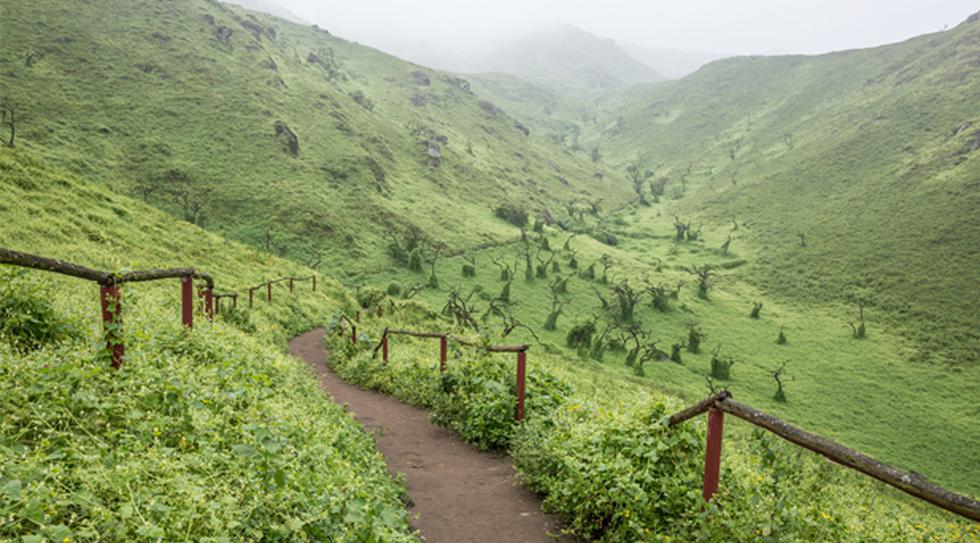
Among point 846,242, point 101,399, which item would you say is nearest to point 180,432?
point 101,399

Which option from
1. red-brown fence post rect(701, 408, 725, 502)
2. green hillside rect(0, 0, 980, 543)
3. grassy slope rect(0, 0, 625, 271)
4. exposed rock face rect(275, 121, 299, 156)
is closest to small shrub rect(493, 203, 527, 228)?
green hillside rect(0, 0, 980, 543)

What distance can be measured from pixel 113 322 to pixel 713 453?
20.5 feet

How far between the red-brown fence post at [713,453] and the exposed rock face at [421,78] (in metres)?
157

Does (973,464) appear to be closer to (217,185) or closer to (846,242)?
(846,242)

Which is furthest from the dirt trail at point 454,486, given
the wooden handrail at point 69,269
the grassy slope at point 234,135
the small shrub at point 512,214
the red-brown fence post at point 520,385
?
the small shrub at point 512,214

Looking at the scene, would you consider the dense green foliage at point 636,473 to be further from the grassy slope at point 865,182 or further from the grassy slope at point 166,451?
the grassy slope at point 865,182

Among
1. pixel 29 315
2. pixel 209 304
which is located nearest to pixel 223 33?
pixel 209 304

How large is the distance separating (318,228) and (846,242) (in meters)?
79.0

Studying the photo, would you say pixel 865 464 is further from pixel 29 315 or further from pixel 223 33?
pixel 223 33

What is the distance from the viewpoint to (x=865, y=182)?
9350 centimetres

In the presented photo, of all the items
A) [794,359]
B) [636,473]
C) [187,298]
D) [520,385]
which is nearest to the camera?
[636,473]

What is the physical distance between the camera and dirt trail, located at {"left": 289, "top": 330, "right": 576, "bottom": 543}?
20.5ft

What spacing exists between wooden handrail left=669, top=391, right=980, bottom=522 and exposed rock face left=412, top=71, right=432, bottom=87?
158 meters

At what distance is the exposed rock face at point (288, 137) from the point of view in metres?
70.2
